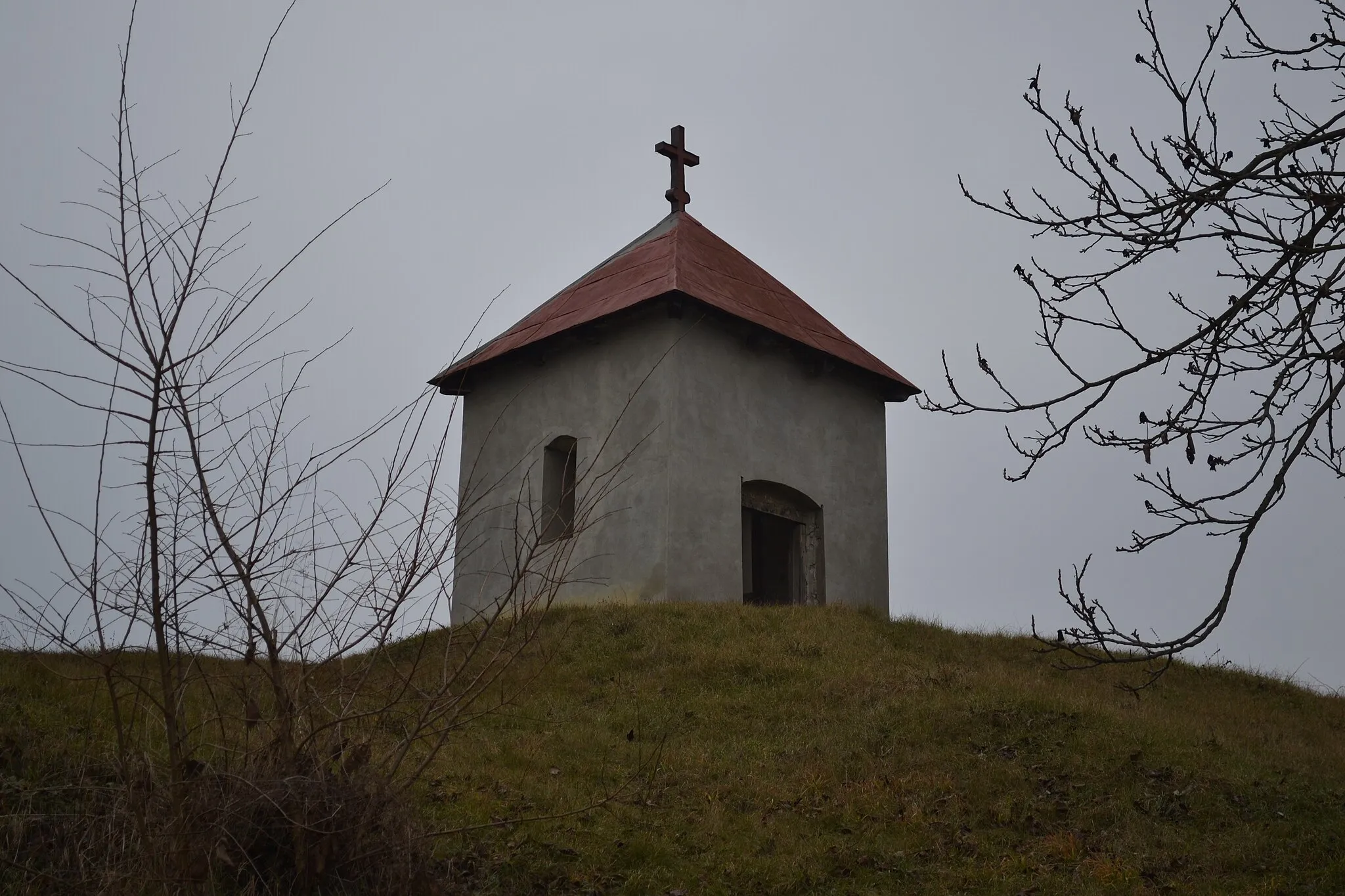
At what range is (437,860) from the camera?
707cm

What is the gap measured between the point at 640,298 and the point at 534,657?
526 centimetres

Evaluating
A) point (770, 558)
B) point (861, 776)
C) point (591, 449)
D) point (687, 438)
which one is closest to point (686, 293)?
point (687, 438)

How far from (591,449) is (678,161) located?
236 inches

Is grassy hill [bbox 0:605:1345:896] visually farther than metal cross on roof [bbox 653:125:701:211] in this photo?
No

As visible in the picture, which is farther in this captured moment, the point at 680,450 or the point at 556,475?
the point at 556,475

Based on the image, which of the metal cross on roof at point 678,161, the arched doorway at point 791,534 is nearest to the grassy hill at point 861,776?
the arched doorway at point 791,534

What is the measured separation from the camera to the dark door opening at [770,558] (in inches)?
666

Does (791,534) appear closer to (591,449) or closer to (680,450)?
(680,450)

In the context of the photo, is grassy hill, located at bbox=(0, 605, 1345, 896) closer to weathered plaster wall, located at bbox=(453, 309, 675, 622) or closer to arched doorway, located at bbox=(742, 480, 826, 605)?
weathered plaster wall, located at bbox=(453, 309, 675, 622)

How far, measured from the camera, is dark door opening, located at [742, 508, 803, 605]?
16.9m

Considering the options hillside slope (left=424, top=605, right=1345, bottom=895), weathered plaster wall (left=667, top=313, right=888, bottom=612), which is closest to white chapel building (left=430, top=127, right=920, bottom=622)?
weathered plaster wall (left=667, top=313, right=888, bottom=612)

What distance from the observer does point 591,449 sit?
1599 centimetres

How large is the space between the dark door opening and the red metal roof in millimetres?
2666

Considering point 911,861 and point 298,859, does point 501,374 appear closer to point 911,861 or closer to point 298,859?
point 911,861
